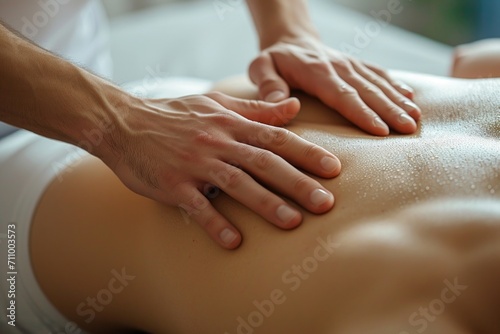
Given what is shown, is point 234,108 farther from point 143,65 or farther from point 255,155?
point 143,65

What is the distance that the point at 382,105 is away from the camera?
3.25ft

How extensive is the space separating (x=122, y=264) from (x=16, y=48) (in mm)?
345

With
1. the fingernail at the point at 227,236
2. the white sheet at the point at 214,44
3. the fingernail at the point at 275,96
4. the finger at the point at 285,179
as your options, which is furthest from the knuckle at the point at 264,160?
the white sheet at the point at 214,44

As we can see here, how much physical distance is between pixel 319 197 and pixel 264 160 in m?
0.10

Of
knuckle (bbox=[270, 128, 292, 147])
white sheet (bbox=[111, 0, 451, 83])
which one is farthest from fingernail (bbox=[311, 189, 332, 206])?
white sheet (bbox=[111, 0, 451, 83])

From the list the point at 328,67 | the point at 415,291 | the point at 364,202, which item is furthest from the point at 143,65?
the point at 415,291

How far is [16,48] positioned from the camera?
0.92 metres

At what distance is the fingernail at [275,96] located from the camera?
3.44ft

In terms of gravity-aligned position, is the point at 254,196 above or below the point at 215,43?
above

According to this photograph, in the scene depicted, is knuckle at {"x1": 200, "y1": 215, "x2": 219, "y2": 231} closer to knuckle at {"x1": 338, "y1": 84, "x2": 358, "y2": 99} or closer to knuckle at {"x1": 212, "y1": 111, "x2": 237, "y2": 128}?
knuckle at {"x1": 212, "y1": 111, "x2": 237, "y2": 128}

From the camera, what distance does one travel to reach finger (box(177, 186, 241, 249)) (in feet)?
2.67

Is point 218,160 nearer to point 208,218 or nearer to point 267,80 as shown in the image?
point 208,218

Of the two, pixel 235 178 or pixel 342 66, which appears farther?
pixel 342 66

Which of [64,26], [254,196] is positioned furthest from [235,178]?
[64,26]
